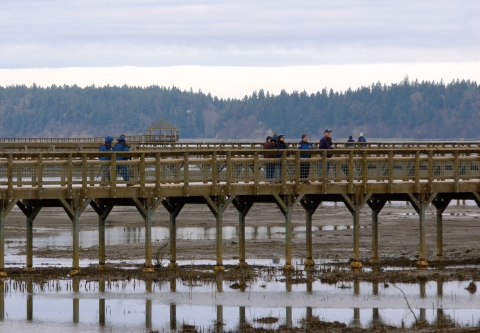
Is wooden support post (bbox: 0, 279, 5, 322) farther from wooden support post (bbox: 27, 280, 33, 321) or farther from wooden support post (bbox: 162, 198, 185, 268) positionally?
wooden support post (bbox: 162, 198, 185, 268)

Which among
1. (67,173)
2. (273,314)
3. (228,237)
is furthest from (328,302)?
(228,237)

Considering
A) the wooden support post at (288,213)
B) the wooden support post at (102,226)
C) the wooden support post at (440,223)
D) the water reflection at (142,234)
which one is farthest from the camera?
the water reflection at (142,234)

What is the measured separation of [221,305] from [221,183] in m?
6.88

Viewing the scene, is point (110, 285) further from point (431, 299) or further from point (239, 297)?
point (431, 299)

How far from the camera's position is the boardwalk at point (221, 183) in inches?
1154

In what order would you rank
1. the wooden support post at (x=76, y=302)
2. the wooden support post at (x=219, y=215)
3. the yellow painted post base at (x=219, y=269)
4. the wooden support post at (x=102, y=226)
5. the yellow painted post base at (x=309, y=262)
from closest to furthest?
the wooden support post at (x=76, y=302), the yellow painted post base at (x=219, y=269), the wooden support post at (x=219, y=215), the wooden support post at (x=102, y=226), the yellow painted post base at (x=309, y=262)

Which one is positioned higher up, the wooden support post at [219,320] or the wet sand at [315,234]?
the wet sand at [315,234]

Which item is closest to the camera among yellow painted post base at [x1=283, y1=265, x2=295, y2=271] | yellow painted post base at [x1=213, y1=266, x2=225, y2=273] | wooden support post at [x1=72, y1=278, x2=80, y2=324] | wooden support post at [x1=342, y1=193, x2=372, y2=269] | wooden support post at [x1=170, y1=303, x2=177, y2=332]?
wooden support post at [x1=170, y1=303, x2=177, y2=332]

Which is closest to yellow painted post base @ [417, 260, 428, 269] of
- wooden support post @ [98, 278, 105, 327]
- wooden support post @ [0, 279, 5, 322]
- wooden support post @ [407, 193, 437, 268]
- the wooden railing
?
wooden support post @ [407, 193, 437, 268]

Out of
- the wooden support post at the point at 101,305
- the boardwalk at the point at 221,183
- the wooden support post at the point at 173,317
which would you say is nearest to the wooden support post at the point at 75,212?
the boardwalk at the point at 221,183

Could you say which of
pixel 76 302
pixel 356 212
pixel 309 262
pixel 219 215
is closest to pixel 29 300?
pixel 76 302

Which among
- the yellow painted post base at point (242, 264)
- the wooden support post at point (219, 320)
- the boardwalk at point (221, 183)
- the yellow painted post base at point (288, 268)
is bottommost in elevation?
the wooden support post at point (219, 320)

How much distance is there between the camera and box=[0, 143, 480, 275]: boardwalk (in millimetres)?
29312

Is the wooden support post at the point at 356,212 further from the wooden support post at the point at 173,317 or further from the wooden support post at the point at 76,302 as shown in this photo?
the wooden support post at the point at 76,302
